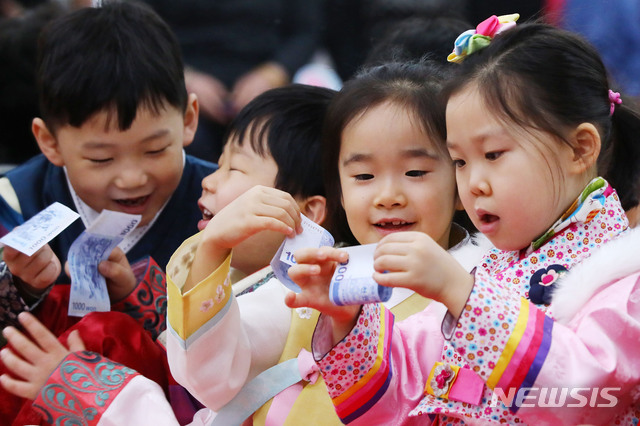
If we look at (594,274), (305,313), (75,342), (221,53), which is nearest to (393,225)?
(305,313)

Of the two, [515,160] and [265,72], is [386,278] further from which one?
[265,72]

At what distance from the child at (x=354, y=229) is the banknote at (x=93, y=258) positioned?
33cm

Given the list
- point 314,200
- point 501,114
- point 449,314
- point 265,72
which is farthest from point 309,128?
point 265,72

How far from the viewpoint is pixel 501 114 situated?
1.38m

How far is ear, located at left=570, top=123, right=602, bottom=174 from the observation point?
139cm

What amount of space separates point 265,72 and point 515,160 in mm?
2212

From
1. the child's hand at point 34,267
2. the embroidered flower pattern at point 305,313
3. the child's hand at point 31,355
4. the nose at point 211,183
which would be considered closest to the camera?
the embroidered flower pattern at point 305,313

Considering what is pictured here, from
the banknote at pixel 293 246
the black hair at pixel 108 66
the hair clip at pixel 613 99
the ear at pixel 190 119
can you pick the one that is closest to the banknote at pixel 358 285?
the banknote at pixel 293 246

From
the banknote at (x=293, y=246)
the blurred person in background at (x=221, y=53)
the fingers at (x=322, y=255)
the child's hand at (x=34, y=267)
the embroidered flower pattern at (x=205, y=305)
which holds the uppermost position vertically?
the fingers at (x=322, y=255)

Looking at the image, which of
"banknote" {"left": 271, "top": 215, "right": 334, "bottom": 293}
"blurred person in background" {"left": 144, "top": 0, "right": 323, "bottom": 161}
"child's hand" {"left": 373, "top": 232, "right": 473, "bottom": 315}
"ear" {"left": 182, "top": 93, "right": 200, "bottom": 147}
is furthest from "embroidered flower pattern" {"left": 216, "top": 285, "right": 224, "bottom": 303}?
"blurred person in background" {"left": 144, "top": 0, "right": 323, "bottom": 161}

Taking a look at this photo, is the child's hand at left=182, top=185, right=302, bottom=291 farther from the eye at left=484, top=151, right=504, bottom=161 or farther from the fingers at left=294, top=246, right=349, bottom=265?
the eye at left=484, top=151, right=504, bottom=161

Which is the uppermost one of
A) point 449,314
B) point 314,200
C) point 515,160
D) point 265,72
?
point 515,160

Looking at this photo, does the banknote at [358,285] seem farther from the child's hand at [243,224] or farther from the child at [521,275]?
the child's hand at [243,224]

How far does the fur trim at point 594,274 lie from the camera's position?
1.29 meters
